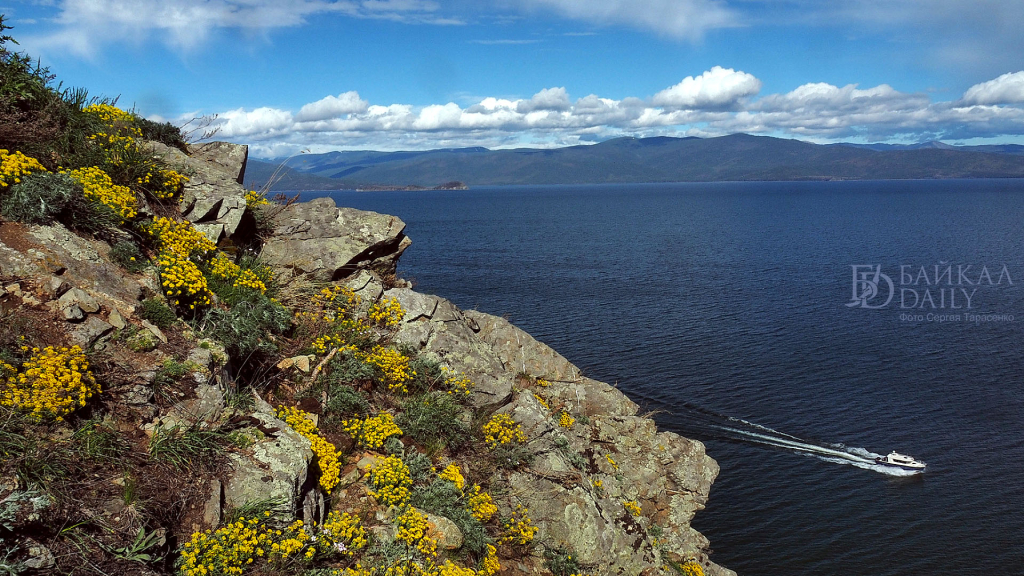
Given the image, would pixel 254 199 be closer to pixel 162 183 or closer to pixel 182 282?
pixel 162 183

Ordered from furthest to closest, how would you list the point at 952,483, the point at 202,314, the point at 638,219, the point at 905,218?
the point at 638,219 → the point at 905,218 → the point at 952,483 → the point at 202,314

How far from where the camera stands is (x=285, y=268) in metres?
17.8

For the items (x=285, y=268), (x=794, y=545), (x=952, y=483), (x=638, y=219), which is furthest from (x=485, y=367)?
(x=638, y=219)

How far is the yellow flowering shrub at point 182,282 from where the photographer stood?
12344mm

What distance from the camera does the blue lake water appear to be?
3069cm

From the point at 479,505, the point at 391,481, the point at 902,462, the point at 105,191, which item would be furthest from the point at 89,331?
the point at 902,462

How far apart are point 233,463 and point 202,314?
4816mm

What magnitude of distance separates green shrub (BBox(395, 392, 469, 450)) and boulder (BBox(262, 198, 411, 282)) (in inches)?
230

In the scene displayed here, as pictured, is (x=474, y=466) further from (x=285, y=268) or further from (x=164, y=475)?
(x=285, y=268)

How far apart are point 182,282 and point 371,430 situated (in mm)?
5105

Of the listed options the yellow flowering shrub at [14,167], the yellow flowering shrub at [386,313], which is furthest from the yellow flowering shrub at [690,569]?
Result: the yellow flowering shrub at [14,167]

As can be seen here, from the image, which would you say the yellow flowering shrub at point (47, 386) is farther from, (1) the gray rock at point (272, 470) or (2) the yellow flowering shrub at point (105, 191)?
(2) the yellow flowering shrub at point (105, 191)

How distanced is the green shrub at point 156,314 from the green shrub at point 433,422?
17.6ft

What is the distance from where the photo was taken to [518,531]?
12.9m
